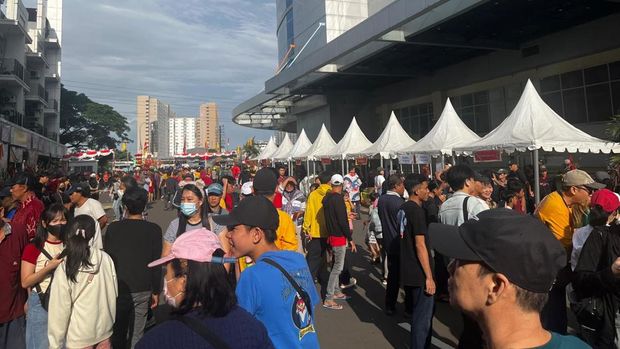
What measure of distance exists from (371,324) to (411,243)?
1542 mm

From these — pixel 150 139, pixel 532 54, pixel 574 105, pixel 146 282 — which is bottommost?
pixel 146 282

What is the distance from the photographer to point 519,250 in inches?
45.6

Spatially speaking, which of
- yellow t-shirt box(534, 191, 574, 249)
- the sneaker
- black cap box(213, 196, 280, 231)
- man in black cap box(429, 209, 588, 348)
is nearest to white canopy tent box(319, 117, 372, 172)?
the sneaker

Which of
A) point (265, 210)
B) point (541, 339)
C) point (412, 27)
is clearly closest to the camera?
point (541, 339)

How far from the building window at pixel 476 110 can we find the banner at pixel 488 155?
1116 centimetres

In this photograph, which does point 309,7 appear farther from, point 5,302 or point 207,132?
point 207,132

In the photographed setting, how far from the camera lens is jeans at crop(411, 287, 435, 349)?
377 centimetres

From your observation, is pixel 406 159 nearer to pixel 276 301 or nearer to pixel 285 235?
pixel 285 235

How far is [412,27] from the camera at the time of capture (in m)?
16.6

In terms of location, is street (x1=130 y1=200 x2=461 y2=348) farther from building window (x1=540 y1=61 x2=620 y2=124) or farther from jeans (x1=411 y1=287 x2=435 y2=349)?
building window (x1=540 y1=61 x2=620 y2=124)

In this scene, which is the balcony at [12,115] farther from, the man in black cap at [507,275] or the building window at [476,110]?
the man in black cap at [507,275]

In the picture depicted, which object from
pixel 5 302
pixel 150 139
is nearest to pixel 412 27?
pixel 5 302

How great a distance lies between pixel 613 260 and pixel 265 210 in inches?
100

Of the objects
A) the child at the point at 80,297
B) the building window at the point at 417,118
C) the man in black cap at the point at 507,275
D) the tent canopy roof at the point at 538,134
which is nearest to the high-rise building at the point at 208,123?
the building window at the point at 417,118
